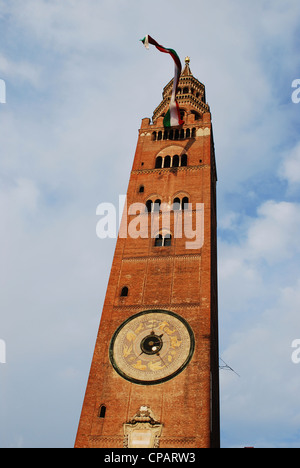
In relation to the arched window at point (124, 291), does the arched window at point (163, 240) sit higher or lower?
higher

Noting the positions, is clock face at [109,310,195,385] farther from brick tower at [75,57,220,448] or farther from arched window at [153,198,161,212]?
arched window at [153,198,161,212]

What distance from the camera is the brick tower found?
20703 millimetres

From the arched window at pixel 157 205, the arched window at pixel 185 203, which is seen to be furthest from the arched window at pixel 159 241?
the arched window at pixel 185 203

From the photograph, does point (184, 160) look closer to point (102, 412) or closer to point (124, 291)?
point (124, 291)

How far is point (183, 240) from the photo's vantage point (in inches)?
1086

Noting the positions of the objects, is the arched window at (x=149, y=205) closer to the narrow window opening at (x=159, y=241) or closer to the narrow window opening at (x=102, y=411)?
the narrow window opening at (x=159, y=241)

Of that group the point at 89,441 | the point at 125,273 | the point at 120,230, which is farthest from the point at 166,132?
the point at 89,441

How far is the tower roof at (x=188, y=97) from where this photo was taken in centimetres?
4028

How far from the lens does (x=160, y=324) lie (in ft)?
77.8

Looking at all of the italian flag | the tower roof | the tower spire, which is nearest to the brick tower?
the italian flag

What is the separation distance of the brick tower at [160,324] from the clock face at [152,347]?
0.17 ft
